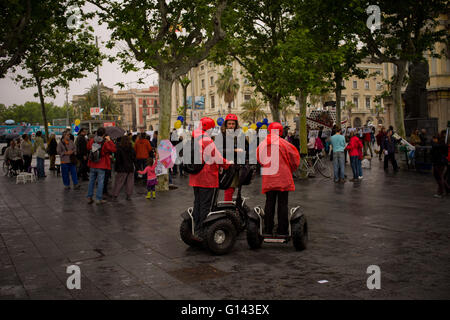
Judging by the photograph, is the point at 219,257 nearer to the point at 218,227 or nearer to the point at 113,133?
the point at 218,227

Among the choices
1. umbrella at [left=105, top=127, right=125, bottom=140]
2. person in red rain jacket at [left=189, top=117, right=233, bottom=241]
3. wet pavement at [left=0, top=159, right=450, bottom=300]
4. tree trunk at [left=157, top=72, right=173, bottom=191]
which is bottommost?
wet pavement at [left=0, top=159, right=450, bottom=300]

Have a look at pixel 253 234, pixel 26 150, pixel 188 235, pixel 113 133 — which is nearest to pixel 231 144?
pixel 253 234

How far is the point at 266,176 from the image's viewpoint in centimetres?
627

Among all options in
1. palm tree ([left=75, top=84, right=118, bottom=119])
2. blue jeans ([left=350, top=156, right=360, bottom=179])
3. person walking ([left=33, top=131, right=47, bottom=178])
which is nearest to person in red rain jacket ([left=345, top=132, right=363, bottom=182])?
blue jeans ([left=350, top=156, right=360, bottom=179])

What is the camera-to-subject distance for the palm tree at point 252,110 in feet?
226

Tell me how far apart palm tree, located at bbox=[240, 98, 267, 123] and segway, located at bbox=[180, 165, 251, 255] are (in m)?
62.3

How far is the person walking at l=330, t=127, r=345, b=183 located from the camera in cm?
1457

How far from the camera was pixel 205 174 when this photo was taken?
20.5 feet

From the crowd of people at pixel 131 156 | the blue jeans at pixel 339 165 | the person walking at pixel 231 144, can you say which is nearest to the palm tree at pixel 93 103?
the crowd of people at pixel 131 156

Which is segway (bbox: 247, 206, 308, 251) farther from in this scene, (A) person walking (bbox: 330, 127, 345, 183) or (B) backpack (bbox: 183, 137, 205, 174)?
(A) person walking (bbox: 330, 127, 345, 183)

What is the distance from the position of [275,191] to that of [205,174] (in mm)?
1053

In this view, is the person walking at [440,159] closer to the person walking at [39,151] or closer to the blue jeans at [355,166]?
the blue jeans at [355,166]
